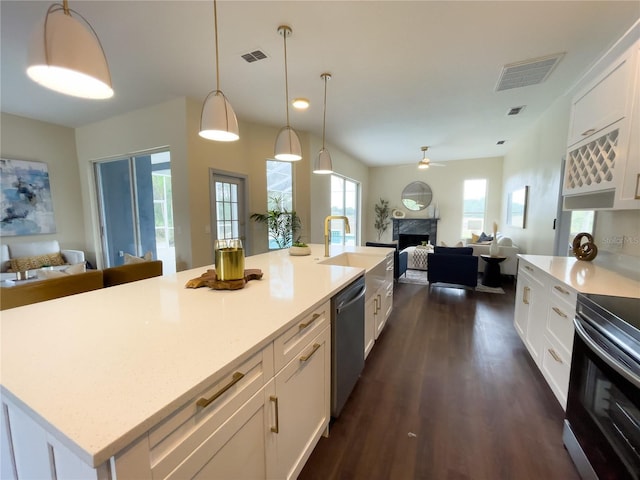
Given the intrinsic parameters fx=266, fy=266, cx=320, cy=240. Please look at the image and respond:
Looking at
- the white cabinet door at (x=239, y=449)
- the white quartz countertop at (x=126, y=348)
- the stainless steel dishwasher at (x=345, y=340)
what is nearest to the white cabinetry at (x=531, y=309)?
the stainless steel dishwasher at (x=345, y=340)

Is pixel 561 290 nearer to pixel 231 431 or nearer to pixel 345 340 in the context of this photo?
pixel 345 340

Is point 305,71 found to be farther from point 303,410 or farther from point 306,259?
point 303,410

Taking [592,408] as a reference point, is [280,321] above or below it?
above

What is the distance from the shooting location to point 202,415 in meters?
0.72

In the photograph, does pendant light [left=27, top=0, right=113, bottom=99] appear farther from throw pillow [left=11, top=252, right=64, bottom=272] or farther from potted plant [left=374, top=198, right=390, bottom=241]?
potted plant [left=374, top=198, right=390, bottom=241]

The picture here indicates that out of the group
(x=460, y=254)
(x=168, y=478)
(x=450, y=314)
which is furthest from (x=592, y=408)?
(x=460, y=254)

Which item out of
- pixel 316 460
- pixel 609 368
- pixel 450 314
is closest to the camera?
pixel 609 368

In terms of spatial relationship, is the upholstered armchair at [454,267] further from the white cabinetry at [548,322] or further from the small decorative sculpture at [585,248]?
the small decorative sculpture at [585,248]

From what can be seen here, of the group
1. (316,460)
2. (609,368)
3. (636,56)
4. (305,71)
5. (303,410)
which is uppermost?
(305,71)

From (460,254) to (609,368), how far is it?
345 cm

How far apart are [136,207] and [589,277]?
19.5 feet

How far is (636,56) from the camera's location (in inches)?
60.9

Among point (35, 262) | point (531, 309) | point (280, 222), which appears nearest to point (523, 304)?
point (531, 309)

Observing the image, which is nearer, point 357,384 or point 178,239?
point 357,384
